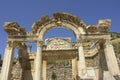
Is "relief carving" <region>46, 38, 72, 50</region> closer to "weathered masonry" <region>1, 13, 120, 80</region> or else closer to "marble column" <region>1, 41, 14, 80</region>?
"weathered masonry" <region>1, 13, 120, 80</region>

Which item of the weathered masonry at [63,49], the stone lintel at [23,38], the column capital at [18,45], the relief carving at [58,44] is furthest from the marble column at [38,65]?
the relief carving at [58,44]

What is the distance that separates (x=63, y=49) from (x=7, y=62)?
224 inches

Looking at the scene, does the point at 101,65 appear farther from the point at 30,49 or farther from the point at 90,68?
the point at 30,49

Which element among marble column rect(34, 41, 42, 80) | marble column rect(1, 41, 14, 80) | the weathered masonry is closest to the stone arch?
the weathered masonry

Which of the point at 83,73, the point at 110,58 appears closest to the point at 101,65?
the point at 110,58

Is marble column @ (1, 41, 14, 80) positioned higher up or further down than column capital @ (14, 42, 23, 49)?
further down

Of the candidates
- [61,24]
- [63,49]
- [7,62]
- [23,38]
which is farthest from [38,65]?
[63,49]

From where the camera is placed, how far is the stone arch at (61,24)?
15.6 m

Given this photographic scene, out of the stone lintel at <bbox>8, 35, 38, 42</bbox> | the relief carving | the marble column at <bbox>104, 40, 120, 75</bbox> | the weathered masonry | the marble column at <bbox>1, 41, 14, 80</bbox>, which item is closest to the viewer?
the marble column at <bbox>1, 41, 14, 80</bbox>

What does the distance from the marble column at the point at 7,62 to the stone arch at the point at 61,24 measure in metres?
2.30

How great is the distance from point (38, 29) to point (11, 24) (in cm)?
213

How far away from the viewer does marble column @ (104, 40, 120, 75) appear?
46.3 ft

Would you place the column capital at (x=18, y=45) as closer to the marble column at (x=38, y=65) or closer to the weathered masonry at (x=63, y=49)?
the weathered masonry at (x=63, y=49)

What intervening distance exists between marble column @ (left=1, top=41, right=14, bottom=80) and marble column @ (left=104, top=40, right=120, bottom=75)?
727 cm
